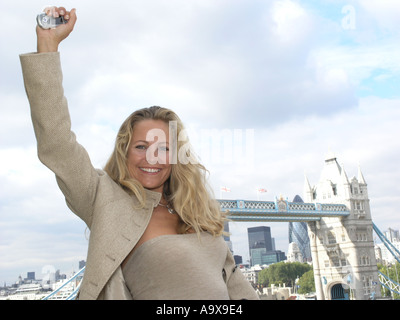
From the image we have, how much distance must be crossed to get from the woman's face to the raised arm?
1.20ft

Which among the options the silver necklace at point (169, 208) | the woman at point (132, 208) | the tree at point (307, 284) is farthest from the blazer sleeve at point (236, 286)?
the tree at point (307, 284)

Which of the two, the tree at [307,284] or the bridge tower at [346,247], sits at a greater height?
the bridge tower at [346,247]

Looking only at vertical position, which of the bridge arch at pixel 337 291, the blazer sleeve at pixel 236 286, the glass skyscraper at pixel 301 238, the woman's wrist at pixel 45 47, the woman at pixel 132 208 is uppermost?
the glass skyscraper at pixel 301 238

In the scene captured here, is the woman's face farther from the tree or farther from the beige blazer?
the tree

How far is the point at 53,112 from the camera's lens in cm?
160

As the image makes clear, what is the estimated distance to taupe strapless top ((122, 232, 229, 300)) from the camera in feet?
5.70

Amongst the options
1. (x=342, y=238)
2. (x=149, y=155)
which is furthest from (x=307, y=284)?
(x=149, y=155)

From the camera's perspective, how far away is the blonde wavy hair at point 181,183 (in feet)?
6.66

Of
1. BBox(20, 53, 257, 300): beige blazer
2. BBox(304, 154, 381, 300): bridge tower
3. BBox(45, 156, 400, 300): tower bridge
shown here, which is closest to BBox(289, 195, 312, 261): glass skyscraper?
BBox(45, 156, 400, 300): tower bridge

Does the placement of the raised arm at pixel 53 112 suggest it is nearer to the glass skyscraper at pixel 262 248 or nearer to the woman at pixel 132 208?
the woman at pixel 132 208

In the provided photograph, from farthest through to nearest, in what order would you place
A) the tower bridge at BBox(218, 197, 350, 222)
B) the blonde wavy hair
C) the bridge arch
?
the bridge arch < the tower bridge at BBox(218, 197, 350, 222) < the blonde wavy hair
